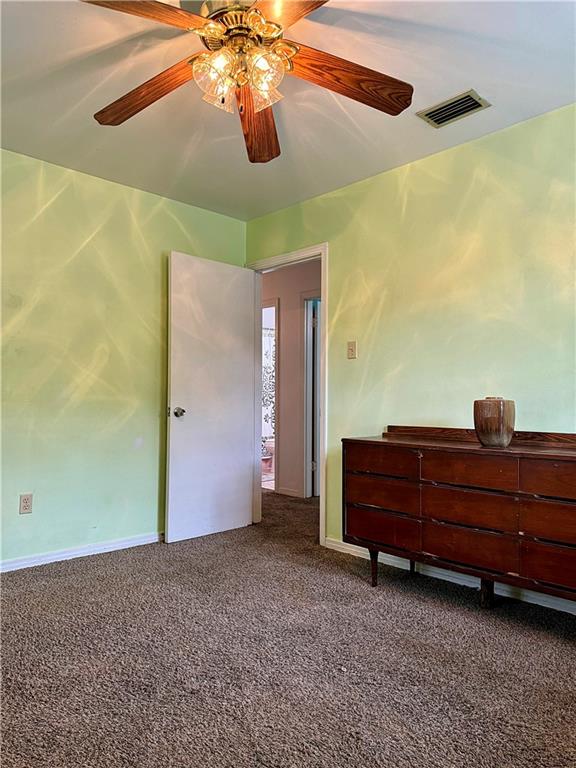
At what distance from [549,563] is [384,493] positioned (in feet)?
2.61

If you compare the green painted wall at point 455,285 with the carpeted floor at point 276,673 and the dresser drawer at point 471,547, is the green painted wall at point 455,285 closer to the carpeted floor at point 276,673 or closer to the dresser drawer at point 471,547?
the dresser drawer at point 471,547

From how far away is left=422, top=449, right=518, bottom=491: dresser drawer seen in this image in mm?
2090

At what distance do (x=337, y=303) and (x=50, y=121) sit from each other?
1.92 metres

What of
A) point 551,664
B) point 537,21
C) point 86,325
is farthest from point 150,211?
point 551,664

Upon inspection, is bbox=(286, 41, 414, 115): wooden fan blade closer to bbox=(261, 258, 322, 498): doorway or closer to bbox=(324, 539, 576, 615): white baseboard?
bbox=(324, 539, 576, 615): white baseboard

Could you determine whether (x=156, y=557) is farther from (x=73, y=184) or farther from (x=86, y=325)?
(x=73, y=184)

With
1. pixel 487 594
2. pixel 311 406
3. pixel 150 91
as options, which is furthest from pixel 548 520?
pixel 311 406

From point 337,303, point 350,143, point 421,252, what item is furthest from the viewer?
point 337,303

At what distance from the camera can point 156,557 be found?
3.10 m

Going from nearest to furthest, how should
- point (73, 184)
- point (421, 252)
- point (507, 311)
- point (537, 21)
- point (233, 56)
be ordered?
point (233, 56) → point (537, 21) → point (507, 311) → point (421, 252) → point (73, 184)

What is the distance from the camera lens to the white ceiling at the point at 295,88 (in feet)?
5.97

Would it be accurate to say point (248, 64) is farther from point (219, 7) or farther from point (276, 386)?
point (276, 386)

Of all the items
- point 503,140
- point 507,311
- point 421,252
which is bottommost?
point 507,311

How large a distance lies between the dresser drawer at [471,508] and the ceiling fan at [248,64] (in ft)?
5.24
